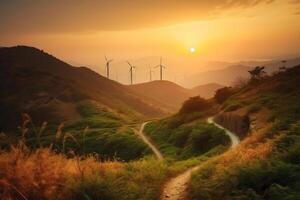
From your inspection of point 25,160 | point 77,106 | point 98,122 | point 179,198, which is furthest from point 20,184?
point 77,106

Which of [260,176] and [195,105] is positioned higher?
[260,176]

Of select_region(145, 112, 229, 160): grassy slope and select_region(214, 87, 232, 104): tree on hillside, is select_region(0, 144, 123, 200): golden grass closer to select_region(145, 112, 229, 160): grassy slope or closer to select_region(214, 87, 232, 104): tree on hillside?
select_region(145, 112, 229, 160): grassy slope

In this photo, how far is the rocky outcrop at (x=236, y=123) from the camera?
49.3 m

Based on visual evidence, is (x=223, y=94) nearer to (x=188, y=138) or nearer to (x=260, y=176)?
(x=188, y=138)

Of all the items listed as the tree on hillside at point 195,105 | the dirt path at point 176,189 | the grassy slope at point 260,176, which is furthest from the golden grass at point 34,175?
the tree on hillside at point 195,105

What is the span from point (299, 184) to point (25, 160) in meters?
9.54

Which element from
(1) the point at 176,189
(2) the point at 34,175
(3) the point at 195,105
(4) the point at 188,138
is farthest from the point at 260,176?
(3) the point at 195,105

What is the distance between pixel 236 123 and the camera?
54.6 metres

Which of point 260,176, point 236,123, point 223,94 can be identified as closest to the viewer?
point 260,176

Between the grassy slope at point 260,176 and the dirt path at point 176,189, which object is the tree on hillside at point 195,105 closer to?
the dirt path at point 176,189

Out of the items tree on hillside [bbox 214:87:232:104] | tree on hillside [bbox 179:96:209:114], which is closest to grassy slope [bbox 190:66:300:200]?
tree on hillside [bbox 179:96:209:114]

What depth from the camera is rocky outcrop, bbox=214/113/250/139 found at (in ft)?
162

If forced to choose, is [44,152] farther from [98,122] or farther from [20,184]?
[98,122]

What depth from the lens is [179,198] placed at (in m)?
17.1
